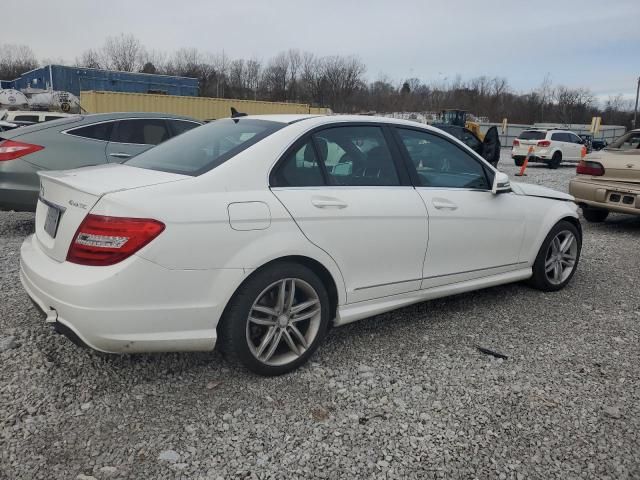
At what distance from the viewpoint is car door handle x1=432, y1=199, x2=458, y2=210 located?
3596 millimetres

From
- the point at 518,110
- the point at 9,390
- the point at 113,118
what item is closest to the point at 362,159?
the point at 9,390

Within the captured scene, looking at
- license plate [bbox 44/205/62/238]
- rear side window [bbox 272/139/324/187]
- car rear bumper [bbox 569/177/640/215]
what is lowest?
car rear bumper [bbox 569/177/640/215]

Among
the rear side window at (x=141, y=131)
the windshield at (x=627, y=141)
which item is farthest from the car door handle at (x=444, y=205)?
the windshield at (x=627, y=141)

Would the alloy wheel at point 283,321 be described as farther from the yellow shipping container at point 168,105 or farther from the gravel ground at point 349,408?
the yellow shipping container at point 168,105

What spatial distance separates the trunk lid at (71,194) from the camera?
102 inches

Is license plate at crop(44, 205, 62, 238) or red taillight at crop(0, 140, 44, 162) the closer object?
license plate at crop(44, 205, 62, 238)

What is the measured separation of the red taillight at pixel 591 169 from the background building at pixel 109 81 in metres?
35.7

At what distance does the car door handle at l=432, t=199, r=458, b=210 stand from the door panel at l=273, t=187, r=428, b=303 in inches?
5.9

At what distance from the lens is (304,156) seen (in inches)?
122

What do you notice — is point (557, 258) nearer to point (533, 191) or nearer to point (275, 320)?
point (533, 191)

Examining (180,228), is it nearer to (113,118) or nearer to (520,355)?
(520,355)

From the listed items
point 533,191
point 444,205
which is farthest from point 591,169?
point 444,205

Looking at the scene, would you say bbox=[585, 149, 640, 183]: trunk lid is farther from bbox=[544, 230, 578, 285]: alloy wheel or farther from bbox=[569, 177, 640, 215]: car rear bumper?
bbox=[544, 230, 578, 285]: alloy wheel

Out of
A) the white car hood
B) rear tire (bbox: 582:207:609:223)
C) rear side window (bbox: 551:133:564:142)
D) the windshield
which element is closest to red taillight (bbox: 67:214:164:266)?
the white car hood
